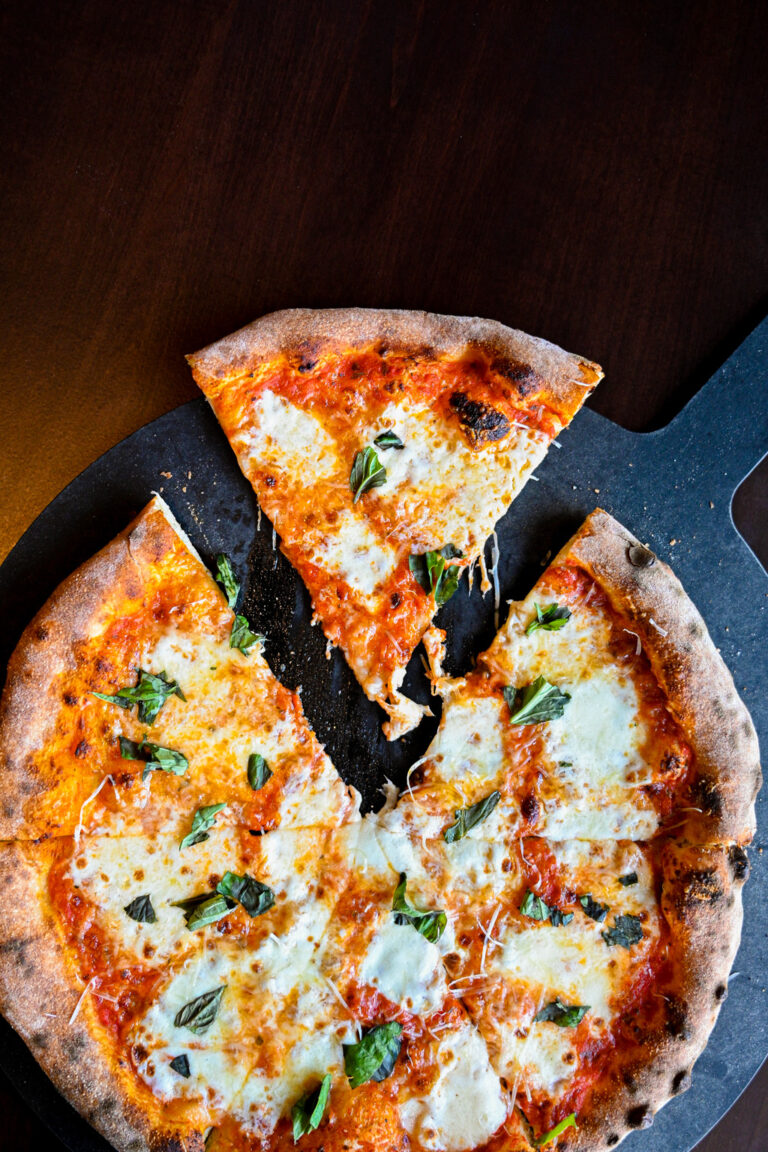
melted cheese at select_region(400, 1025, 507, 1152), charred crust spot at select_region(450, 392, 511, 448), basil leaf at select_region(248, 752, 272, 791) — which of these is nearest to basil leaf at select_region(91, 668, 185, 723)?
basil leaf at select_region(248, 752, 272, 791)

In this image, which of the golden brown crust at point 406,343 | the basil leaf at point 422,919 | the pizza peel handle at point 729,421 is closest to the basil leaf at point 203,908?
the basil leaf at point 422,919

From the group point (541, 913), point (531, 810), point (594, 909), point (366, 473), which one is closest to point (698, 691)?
point (531, 810)

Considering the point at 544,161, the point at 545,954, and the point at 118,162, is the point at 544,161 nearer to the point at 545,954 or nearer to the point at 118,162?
the point at 118,162

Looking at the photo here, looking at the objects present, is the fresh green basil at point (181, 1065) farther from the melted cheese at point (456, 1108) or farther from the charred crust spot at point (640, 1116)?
the charred crust spot at point (640, 1116)

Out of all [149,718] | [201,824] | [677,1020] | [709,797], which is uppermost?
[149,718]

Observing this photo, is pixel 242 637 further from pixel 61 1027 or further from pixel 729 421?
pixel 729 421

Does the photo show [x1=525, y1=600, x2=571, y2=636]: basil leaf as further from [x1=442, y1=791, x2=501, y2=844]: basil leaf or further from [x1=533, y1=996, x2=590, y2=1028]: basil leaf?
[x1=533, y1=996, x2=590, y2=1028]: basil leaf

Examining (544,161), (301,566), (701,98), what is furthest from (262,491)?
(701,98)
